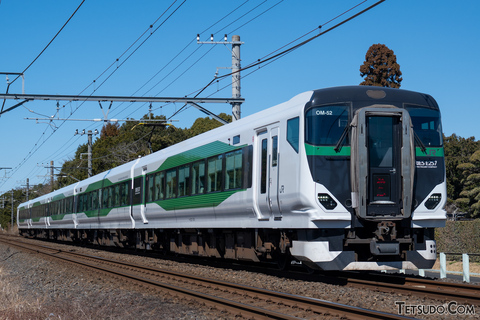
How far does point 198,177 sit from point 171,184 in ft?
8.50

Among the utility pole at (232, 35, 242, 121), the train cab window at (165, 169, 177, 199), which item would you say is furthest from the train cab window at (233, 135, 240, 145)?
the utility pole at (232, 35, 242, 121)

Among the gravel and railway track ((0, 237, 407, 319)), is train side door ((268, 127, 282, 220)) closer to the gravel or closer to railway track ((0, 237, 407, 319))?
the gravel

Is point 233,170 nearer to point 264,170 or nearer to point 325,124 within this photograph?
point 264,170

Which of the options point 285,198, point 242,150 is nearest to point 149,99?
point 242,150

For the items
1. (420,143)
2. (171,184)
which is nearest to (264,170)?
(420,143)

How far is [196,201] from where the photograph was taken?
57.3 feet

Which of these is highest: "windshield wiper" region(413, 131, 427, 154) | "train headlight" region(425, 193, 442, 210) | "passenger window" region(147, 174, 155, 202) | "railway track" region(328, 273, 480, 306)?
"windshield wiper" region(413, 131, 427, 154)

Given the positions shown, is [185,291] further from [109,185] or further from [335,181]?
[109,185]

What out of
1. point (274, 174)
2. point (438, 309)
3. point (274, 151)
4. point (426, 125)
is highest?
point (426, 125)

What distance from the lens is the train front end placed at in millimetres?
11383

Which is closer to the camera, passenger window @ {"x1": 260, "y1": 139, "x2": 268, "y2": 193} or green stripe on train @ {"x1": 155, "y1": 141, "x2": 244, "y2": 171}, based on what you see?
passenger window @ {"x1": 260, "y1": 139, "x2": 268, "y2": 193}

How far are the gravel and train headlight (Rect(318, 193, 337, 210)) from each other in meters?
1.40

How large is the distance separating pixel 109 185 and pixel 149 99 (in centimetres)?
664

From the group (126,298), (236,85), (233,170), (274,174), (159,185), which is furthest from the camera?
(236,85)
